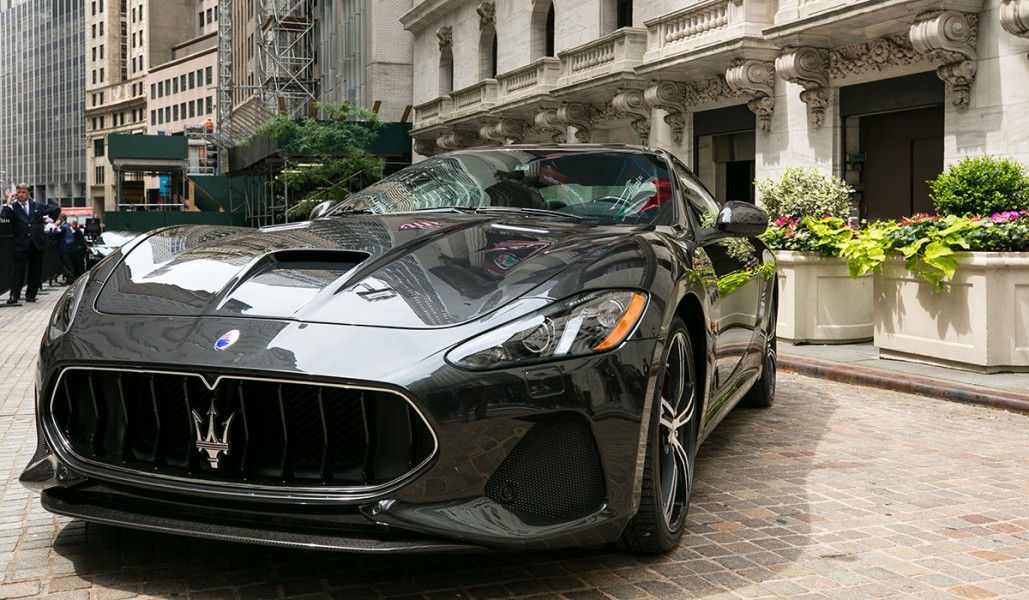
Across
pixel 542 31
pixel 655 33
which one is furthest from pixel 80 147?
pixel 655 33

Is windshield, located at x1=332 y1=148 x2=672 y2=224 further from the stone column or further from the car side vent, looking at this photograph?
the stone column

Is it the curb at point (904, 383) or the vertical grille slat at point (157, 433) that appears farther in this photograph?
the curb at point (904, 383)

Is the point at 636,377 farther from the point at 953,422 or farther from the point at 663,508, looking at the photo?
the point at 953,422

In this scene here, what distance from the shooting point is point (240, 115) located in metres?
57.9

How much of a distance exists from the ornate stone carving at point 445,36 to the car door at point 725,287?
3561cm

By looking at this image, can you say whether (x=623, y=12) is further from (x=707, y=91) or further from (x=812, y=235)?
(x=812, y=235)

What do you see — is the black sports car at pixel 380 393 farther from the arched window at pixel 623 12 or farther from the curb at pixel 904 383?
the arched window at pixel 623 12

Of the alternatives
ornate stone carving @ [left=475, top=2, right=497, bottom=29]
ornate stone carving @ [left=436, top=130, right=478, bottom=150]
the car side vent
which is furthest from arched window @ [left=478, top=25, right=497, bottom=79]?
the car side vent

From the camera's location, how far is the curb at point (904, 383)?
23.7 ft

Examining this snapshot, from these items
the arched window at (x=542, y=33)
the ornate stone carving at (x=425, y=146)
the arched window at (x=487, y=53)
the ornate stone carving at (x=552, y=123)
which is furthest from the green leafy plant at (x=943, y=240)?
the ornate stone carving at (x=425, y=146)

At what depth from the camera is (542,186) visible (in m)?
4.54

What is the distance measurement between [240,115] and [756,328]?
56090 mm

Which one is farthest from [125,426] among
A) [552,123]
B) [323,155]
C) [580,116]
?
[323,155]

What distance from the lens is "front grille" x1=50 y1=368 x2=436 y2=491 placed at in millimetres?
2832
